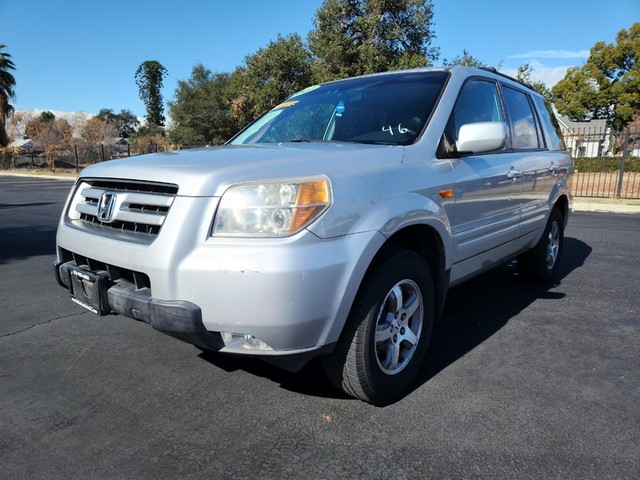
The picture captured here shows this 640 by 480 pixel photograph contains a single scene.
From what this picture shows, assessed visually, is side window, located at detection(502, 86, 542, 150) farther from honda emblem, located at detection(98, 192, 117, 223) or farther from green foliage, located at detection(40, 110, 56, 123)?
green foliage, located at detection(40, 110, 56, 123)

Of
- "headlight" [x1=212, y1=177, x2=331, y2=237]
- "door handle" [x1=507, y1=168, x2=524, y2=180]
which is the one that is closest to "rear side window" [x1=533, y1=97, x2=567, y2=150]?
"door handle" [x1=507, y1=168, x2=524, y2=180]

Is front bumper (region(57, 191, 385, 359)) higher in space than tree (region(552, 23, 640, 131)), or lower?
lower

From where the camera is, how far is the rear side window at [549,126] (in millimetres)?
4910

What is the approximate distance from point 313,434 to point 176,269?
42.1 inches

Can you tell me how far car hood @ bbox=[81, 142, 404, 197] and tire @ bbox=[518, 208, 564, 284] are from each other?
2819mm

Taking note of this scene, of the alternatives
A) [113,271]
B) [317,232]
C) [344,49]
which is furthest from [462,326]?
[344,49]

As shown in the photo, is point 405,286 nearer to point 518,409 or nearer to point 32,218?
point 518,409

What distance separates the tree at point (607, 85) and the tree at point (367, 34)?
37282 millimetres

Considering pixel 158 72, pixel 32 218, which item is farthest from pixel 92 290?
pixel 158 72

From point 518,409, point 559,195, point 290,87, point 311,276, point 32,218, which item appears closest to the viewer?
point 311,276

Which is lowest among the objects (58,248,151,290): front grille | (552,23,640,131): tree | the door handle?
(58,248,151,290): front grille

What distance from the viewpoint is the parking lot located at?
7.18 feet

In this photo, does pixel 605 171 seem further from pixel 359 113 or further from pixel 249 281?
pixel 249 281

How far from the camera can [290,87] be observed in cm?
2402
